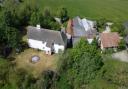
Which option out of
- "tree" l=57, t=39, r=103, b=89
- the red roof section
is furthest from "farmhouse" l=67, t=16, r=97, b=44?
"tree" l=57, t=39, r=103, b=89

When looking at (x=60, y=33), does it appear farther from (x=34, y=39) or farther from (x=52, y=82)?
(x=52, y=82)

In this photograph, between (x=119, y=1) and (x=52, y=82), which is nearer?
(x=52, y=82)

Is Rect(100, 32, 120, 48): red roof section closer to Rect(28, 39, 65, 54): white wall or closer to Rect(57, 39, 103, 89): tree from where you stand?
Rect(57, 39, 103, 89): tree

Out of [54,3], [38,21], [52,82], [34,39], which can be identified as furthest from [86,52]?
[54,3]

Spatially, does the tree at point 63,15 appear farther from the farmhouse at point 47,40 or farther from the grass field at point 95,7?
the farmhouse at point 47,40

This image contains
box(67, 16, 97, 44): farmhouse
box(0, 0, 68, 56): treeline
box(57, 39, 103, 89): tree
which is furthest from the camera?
box(67, 16, 97, 44): farmhouse

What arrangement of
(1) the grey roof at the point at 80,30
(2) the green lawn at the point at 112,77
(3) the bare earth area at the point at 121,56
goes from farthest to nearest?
1. (1) the grey roof at the point at 80,30
2. (3) the bare earth area at the point at 121,56
3. (2) the green lawn at the point at 112,77

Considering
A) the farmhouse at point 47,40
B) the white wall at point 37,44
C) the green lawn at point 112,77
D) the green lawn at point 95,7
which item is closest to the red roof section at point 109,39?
the green lawn at point 112,77
